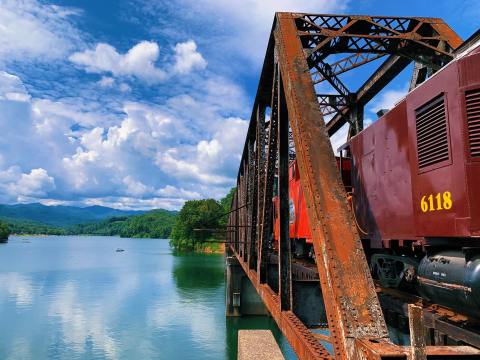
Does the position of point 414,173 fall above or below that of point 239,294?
above

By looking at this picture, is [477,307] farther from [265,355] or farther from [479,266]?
[265,355]

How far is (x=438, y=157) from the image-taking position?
6.15 meters

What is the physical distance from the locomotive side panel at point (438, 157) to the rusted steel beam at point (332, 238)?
6.61ft

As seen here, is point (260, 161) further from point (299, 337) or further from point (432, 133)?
point (299, 337)

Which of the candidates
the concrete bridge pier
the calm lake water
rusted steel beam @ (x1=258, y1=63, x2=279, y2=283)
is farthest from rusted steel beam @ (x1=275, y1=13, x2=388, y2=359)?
the concrete bridge pier

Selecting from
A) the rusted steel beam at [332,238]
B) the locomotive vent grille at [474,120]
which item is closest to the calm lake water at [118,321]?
the locomotive vent grille at [474,120]

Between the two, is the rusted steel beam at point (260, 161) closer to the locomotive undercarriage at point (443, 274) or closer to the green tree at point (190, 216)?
the locomotive undercarriage at point (443, 274)

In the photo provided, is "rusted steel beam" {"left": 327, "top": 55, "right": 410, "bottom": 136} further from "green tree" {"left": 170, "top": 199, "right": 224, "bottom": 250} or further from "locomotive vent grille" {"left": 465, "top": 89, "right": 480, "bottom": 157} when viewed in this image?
"green tree" {"left": 170, "top": 199, "right": 224, "bottom": 250}

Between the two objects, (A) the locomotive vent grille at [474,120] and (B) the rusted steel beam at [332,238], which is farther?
(A) the locomotive vent grille at [474,120]

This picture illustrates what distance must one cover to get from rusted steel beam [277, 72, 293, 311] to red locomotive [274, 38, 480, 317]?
2324 millimetres

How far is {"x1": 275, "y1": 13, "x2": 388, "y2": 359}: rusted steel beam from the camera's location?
3.63 metres

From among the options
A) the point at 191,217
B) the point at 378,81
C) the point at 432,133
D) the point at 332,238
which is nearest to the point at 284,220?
the point at 432,133

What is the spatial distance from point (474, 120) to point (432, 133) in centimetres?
95

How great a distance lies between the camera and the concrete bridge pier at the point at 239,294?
97.4 feet
